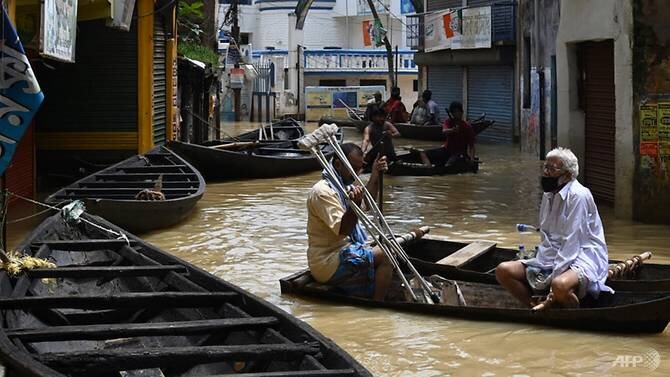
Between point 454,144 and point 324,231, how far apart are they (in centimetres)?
1149

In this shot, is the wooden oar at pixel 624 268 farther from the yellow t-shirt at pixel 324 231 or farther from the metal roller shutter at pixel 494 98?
the metal roller shutter at pixel 494 98

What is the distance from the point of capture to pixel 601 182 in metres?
15.1

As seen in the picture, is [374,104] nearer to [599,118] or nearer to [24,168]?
[599,118]

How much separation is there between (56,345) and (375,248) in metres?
3.26

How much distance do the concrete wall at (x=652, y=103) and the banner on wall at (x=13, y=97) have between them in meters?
8.49

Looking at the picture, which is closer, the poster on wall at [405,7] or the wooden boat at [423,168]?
the wooden boat at [423,168]

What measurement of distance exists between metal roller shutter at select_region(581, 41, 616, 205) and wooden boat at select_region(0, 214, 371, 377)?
27.8ft

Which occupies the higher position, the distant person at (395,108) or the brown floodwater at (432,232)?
the distant person at (395,108)

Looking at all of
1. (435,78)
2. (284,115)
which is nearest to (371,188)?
(435,78)

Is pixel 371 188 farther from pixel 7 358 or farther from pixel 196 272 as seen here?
pixel 7 358

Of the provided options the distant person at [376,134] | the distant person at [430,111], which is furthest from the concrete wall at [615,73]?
the distant person at [430,111]

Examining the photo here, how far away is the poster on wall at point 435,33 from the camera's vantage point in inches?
1244

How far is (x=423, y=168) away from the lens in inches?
752

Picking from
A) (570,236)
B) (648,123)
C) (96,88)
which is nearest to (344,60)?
(96,88)
